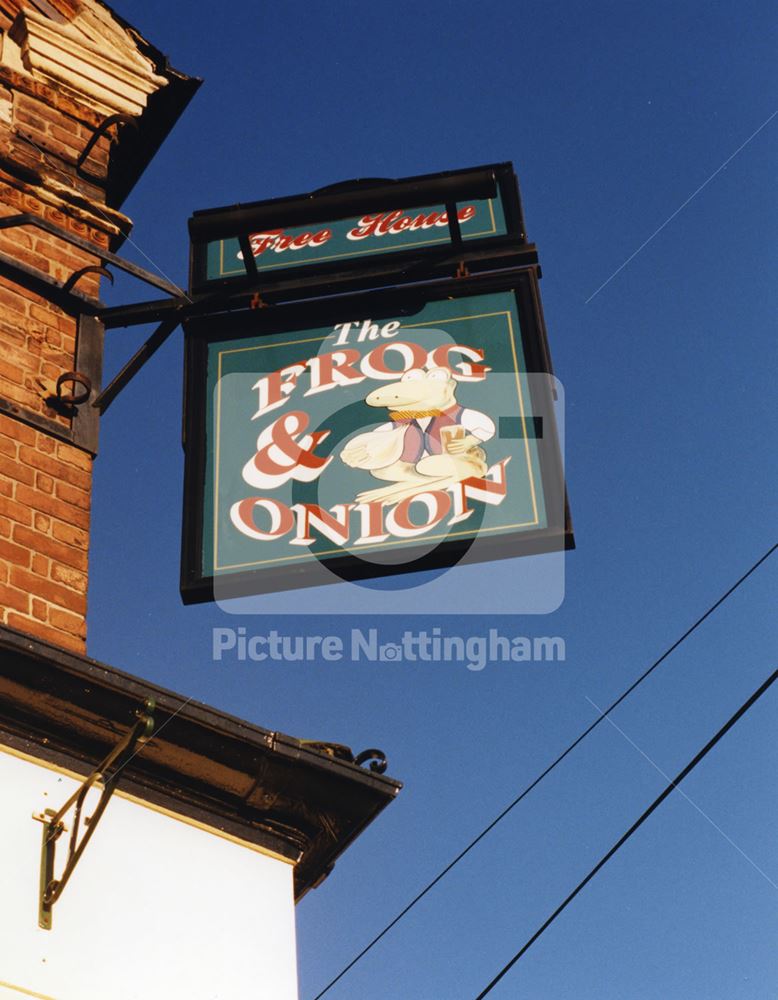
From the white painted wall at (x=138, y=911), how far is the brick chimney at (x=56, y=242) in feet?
2.74

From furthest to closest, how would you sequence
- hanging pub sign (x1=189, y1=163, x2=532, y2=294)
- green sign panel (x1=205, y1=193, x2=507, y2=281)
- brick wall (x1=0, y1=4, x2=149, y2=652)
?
green sign panel (x1=205, y1=193, x2=507, y2=281), hanging pub sign (x1=189, y1=163, x2=532, y2=294), brick wall (x1=0, y1=4, x2=149, y2=652)

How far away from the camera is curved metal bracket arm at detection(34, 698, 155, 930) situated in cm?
508

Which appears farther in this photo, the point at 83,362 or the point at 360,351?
the point at 83,362

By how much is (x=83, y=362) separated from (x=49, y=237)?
0.72m

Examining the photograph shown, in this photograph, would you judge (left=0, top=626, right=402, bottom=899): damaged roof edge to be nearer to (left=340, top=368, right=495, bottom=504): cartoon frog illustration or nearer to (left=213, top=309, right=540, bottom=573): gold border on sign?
(left=213, top=309, right=540, bottom=573): gold border on sign

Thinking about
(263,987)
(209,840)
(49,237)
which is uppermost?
(49,237)

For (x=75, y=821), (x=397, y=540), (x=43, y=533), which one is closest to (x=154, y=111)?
(x=43, y=533)

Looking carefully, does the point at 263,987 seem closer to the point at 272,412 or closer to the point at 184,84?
the point at 272,412

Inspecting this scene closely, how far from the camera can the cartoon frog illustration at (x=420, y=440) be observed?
235 inches

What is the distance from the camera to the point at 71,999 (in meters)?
4.95

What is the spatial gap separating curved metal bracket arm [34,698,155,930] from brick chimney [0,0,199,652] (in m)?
0.74

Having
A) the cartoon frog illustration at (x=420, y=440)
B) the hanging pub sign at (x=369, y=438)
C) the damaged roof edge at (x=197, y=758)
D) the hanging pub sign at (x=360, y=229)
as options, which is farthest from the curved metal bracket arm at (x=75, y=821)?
the hanging pub sign at (x=360, y=229)

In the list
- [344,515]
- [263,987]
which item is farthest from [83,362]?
[263,987]

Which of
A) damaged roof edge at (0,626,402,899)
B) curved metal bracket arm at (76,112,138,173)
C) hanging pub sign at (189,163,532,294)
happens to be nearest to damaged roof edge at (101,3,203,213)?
curved metal bracket arm at (76,112,138,173)
